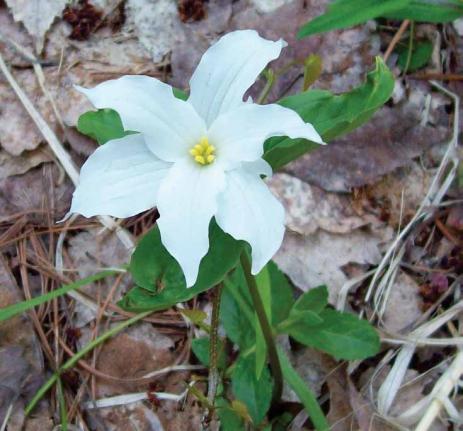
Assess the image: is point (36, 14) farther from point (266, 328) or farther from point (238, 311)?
point (266, 328)

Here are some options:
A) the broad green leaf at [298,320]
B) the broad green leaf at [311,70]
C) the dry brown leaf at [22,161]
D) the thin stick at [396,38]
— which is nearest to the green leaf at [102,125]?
the broad green leaf at [311,70]

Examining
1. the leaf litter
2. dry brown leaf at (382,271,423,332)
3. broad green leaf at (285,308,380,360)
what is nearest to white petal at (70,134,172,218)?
broad green leaf at (285,308,380,360)

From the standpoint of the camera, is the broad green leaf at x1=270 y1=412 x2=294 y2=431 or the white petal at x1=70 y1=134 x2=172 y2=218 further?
the broad green leaf at x1=270 y1=412 x2=294 y2=431

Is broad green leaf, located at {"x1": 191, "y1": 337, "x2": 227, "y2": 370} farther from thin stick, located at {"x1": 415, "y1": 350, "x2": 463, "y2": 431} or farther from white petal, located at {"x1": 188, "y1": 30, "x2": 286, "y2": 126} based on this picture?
white petal, located at {"x1": 188, "y1": 30, "x2": 286, "y2": 126}

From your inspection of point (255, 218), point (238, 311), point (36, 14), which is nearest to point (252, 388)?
point (238, 311)

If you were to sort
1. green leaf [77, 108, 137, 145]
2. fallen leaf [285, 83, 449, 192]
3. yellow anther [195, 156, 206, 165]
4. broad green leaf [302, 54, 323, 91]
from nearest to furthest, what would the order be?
yellow anther [195, 156, 206, 165] → green leaf [77, 108, 137, 145] → broad green leaf [302, 54, 323, 91] → fallen leaf [285, 83, 449, 192]

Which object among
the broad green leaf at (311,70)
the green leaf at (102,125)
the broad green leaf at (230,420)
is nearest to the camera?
the green leaf at (102,125)

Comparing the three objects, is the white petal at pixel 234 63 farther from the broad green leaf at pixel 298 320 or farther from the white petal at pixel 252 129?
the broad green leaf at pixel 298 320
